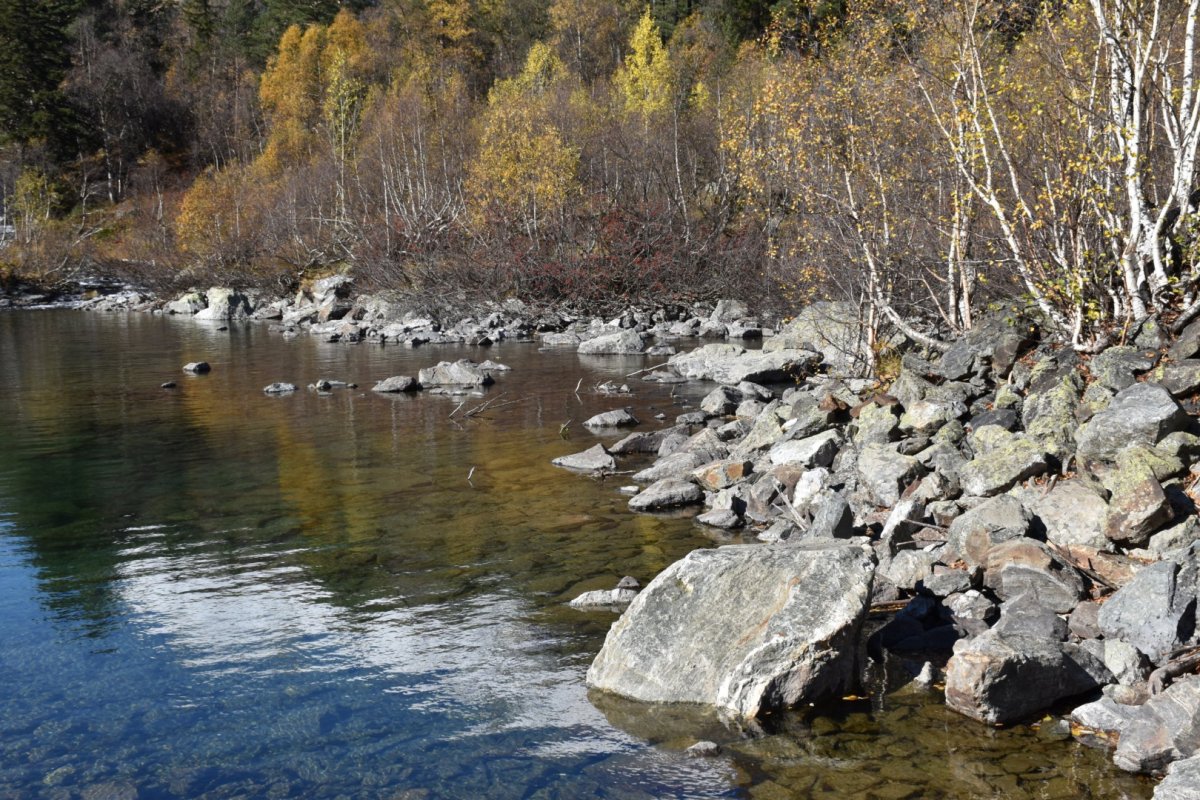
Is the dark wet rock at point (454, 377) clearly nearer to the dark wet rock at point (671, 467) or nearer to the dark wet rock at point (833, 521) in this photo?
the dark wet rock at point (671, 467)

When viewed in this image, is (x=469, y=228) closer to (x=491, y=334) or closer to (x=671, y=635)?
(x=491, y=334)

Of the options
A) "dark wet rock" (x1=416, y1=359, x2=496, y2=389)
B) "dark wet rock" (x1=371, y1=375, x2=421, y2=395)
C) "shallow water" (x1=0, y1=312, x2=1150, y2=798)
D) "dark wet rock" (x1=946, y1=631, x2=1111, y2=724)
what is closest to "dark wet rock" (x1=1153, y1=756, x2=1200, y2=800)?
"shallow water" (x1=0, y1=312, x2=1150, y2=798)

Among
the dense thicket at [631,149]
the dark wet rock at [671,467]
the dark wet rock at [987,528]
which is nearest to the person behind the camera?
the dark wet rock at [987,528]

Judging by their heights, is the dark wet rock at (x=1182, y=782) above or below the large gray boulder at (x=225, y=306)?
below

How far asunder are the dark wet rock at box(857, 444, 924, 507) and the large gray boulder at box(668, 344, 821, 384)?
9971mm

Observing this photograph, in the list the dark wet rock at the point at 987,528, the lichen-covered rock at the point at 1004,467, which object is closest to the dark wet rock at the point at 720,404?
the lichen-covered rock at the point at 1004,467

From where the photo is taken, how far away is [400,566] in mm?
11719

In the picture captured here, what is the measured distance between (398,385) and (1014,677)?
20.1 metres

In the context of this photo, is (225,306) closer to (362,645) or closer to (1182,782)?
(362,645)

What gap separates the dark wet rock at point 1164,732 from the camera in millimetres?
6707

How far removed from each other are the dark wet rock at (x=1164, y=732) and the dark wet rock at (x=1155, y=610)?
0.83 meters

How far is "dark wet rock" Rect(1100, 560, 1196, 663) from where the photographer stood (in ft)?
25.8

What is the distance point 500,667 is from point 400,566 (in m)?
3.12

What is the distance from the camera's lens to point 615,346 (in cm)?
3284
